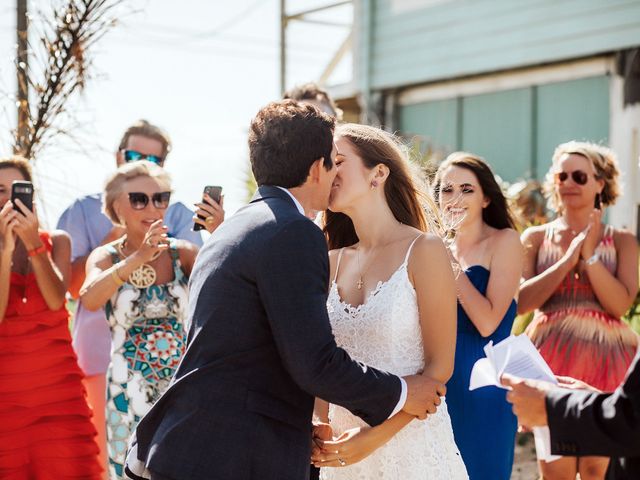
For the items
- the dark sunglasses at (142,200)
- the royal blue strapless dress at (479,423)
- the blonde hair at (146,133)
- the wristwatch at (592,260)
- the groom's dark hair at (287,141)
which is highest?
the blonde hair at (146,133)

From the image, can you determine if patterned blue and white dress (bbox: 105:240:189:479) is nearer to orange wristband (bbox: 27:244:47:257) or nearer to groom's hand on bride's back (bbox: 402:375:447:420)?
orange wristband (bbox: 27:244:47:257)

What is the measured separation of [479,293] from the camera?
448 centimetres

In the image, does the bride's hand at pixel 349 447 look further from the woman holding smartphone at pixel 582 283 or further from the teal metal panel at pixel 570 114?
the teal metal panel at pixel 570 114

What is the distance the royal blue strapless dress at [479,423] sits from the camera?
169 inches

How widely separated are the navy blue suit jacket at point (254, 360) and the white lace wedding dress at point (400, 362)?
56cm

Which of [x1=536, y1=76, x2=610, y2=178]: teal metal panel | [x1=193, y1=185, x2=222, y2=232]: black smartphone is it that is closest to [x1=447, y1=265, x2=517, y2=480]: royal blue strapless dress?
[x1=193, y1=185, x2=222, y2=232]: black smartphone

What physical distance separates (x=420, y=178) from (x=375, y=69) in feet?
33.6

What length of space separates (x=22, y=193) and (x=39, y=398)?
40.6 inches

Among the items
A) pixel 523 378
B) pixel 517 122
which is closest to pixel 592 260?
pixel 523 378

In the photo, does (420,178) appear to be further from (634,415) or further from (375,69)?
(375,69)

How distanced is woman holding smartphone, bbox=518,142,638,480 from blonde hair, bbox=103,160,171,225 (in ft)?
6.71

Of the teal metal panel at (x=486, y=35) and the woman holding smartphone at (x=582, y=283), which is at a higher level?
the teal metal panel at (x=486, y=35)

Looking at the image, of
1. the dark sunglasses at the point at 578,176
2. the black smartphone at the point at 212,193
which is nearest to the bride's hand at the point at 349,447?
the black smartphone at the point at 212,193

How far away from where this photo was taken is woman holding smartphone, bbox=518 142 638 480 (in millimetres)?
4949
